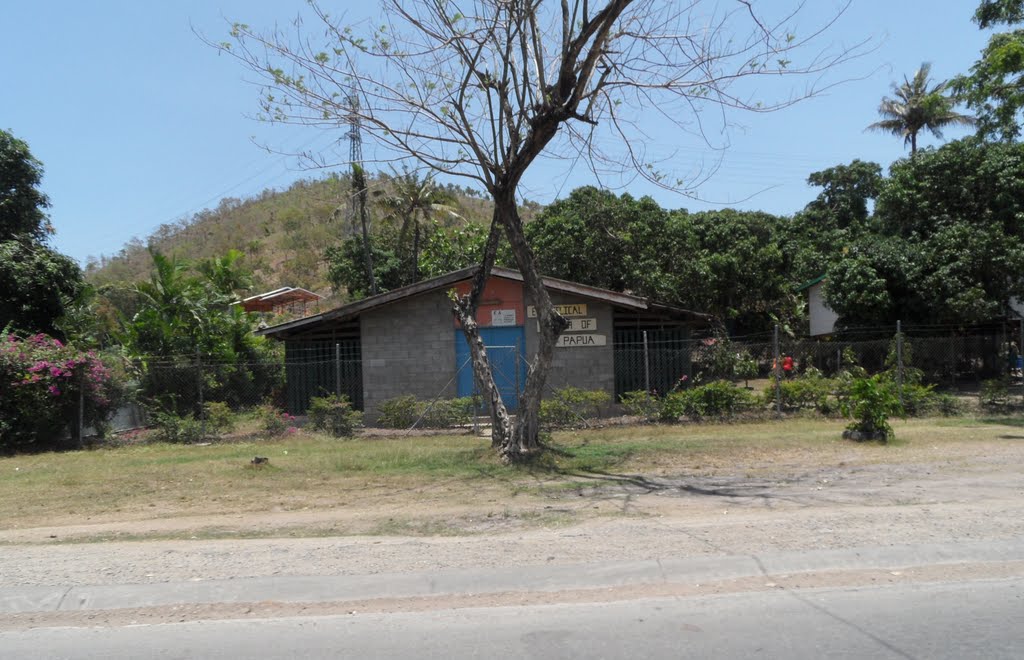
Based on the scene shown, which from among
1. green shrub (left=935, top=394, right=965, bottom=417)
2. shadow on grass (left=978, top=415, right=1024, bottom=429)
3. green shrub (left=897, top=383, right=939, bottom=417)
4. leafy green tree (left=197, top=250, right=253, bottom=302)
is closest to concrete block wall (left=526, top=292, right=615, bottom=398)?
green shrub (left=897, top=383, right=939, bottom=417)

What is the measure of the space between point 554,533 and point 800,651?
3144mm

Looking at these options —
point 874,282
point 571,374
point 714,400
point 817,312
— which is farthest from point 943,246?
point 571,374

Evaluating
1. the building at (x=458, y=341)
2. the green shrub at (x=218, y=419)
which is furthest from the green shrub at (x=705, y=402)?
the green shrub at (x=218, y=419)

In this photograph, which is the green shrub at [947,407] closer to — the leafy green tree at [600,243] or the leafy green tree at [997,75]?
the leafy green tree at [997,75]

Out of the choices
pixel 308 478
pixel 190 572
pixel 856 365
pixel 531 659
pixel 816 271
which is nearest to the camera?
pixel 531 659

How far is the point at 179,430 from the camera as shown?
16.0m

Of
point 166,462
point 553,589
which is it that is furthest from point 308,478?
Answer: point 553,589

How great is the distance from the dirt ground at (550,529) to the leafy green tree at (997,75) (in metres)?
10.5

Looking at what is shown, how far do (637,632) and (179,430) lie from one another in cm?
1303

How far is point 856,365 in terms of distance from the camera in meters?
18.8

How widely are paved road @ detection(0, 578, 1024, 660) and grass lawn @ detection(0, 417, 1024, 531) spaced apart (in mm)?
2890

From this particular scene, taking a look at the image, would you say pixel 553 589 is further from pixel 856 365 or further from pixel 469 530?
pixel 856 365

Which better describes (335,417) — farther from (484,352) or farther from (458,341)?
(484,352)

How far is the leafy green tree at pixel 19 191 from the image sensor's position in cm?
2020
